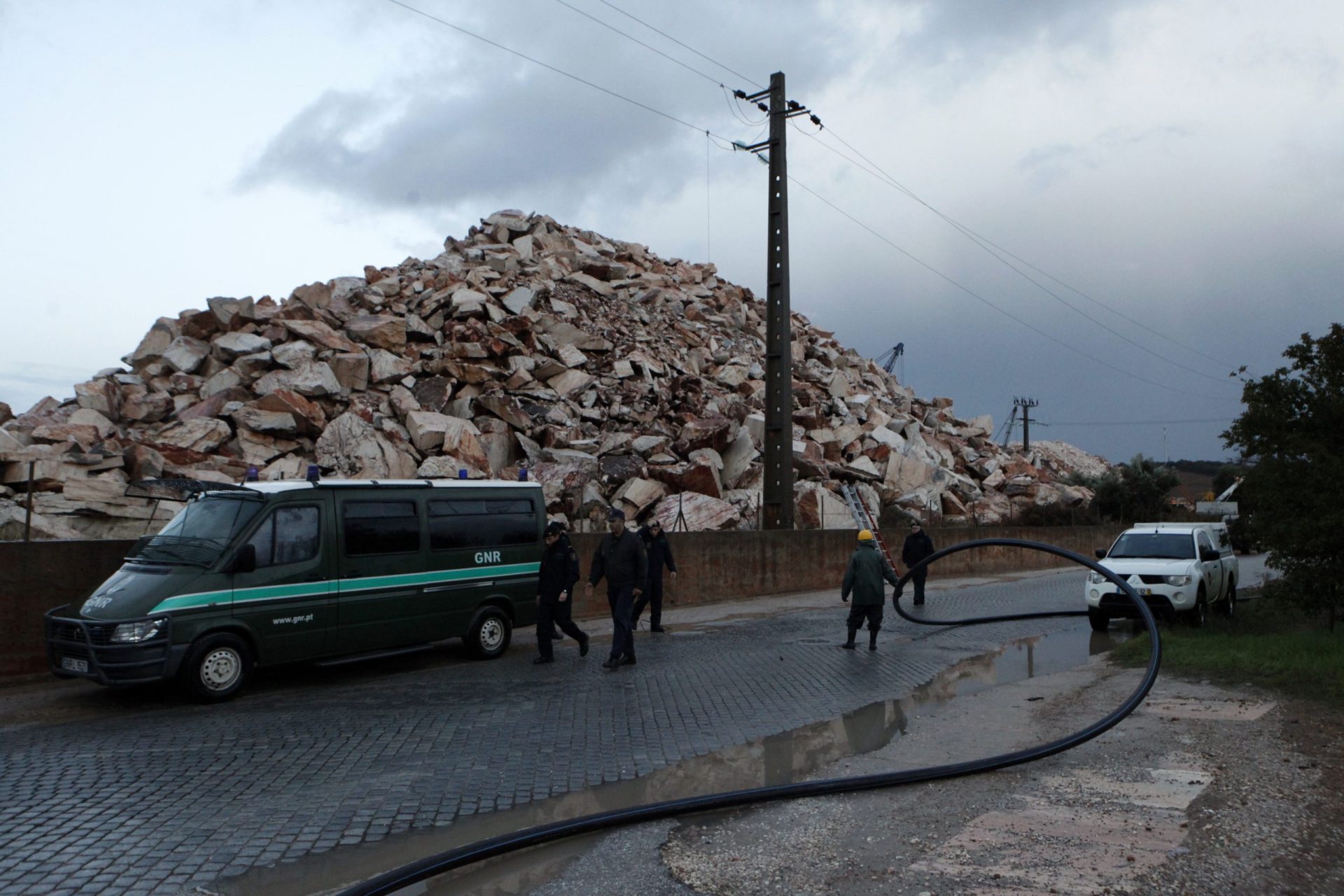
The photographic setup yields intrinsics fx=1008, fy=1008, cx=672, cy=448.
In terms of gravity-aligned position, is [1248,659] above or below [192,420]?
below

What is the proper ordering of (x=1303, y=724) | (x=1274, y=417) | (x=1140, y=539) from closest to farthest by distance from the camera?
(x=1303, y=724), (x=1274, y=417), (x=1140, y=539)

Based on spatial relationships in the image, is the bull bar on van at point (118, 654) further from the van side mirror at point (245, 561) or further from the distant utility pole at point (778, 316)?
the distant utility pole at point (778, 316)

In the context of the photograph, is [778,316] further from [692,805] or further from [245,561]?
[692,805]

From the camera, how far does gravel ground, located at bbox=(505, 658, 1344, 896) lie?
4875 millimetres

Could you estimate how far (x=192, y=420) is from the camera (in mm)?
23156

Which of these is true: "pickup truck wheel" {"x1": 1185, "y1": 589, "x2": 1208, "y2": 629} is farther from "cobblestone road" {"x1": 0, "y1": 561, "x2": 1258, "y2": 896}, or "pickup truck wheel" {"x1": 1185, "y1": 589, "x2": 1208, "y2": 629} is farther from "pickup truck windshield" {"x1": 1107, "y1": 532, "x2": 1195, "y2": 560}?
"cobblestone road" {"x1": 0, "y1": 561, "x2": 1258, "y2": 896}

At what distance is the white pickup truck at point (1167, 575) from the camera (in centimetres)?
1541

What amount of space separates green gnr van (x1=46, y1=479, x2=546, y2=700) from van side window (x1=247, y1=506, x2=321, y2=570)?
14mm

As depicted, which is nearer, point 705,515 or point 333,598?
point 333,598

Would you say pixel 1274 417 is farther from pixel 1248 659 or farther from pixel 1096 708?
pixel 1096 708

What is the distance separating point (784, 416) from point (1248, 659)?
1308 centimetres

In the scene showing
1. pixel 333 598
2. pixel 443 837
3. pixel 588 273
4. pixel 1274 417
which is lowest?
pixel 443 837

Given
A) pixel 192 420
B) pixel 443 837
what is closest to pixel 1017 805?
pixel 443 837

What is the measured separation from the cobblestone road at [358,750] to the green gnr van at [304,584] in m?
0.48
